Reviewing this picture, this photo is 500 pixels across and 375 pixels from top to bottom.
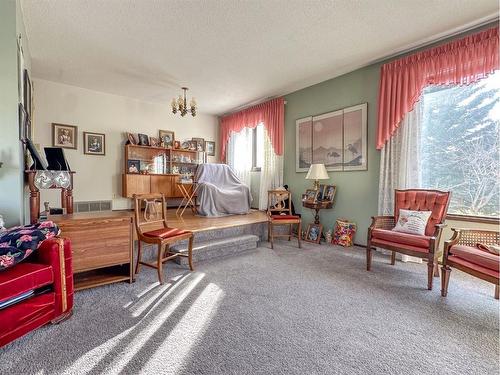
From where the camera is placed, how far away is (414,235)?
2.52 metres

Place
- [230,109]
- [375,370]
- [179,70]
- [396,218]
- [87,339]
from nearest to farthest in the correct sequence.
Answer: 1. [375,370]
2. [87,339]
3. [396,218]
4. [179,70]
5. [230,109]

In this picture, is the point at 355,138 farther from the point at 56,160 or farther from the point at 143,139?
the point at 143,139

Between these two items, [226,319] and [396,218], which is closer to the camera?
[226,319]

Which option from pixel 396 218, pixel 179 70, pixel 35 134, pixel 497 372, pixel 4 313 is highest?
pixel 179 70

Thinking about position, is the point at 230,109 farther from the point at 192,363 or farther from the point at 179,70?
the point at 192,363

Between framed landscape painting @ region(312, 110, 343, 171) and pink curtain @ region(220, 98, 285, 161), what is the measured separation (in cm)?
79

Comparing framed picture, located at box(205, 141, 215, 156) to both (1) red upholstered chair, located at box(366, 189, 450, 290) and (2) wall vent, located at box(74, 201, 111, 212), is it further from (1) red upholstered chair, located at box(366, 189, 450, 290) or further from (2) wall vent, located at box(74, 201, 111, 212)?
(1) red upholstered chair, located at box(366, 189, 450, 290)

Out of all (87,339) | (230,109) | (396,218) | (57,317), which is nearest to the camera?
(87,339)

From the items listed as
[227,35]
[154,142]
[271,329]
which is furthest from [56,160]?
[154,142]

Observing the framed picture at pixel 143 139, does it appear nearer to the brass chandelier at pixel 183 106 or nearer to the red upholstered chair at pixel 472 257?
the brass chandelier at pixel 183 106

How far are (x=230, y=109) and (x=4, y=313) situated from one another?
5501 mm

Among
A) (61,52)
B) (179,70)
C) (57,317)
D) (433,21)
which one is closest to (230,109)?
(179,70)

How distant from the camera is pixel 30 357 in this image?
4.58ft

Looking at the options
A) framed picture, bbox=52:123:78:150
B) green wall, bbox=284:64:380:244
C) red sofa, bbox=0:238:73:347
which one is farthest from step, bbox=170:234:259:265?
framed picture, bbox=52:123:78:150
